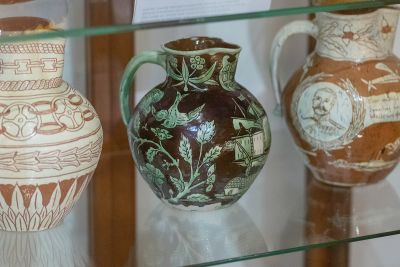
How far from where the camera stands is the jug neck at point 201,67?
0.57m

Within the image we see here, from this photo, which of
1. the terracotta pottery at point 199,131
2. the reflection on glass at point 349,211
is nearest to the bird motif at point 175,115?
the terracotta pottery at point 199,131

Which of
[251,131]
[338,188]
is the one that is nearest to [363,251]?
[338,188]

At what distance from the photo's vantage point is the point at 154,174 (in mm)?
580

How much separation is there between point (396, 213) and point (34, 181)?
0.24m

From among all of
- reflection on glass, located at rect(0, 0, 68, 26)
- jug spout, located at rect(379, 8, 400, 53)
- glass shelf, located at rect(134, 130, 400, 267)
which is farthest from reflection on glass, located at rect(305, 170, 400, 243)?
reflection on glass, located at rect(0, 0, 68, 26)

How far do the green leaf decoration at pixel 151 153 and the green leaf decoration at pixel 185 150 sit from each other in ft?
0.06

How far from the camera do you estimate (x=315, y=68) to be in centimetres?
63

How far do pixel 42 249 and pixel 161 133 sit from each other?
4.0 inches

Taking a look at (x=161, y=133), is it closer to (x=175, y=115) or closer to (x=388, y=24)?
(x=175, y=115)

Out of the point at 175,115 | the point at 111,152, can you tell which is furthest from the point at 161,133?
the point at 111,152

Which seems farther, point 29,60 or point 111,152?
point 111,152

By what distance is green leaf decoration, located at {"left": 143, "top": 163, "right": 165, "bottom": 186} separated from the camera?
58cm

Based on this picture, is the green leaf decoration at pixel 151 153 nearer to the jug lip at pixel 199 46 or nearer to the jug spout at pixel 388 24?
the jug lip at pixel 199 46

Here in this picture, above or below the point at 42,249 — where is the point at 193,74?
above
